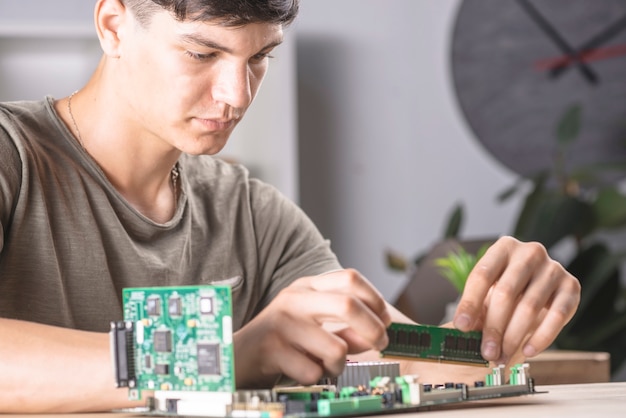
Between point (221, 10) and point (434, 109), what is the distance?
2.89 m

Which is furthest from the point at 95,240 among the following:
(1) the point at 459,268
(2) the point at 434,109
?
(2) the point at 434,109

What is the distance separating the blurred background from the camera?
407cm

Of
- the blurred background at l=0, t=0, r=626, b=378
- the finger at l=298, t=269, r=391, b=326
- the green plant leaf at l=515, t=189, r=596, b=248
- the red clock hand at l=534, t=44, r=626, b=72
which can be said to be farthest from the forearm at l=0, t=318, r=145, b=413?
the red clock hand at l=534, t=44, r=626, b=72

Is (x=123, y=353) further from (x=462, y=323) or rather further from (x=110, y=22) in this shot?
(x=110, y=22)

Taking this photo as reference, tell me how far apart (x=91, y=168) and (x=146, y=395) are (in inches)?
23.6

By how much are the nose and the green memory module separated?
0.47 metres

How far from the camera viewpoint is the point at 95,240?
1.46 m

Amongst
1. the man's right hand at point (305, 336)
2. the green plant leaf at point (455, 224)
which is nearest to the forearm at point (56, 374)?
the man's right hand at point (305, 336)

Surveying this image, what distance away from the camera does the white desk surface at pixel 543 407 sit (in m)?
0.96

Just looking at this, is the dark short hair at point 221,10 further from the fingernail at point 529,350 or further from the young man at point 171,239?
the fingernail at point 529,350

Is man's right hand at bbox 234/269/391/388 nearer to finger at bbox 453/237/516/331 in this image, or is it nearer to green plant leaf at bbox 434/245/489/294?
finger at bbox 453/237/516/331

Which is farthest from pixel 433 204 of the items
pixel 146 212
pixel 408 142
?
pixel 146 212

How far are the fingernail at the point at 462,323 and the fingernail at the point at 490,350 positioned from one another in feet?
0.13

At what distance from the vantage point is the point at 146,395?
3.19 ft
